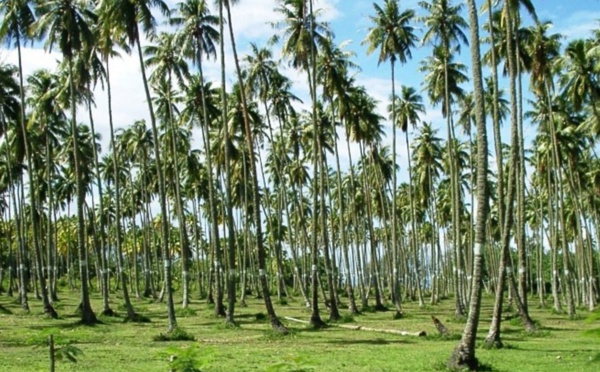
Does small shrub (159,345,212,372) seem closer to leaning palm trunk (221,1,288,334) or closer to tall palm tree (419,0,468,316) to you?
leaning palm trunk (221,1,288,334)

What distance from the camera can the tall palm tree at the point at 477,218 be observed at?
706 inches

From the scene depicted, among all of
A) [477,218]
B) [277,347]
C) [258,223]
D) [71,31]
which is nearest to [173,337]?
[277,347]

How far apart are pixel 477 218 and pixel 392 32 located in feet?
79.3

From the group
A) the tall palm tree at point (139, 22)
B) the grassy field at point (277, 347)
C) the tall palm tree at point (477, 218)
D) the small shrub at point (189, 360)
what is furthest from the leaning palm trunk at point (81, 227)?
the small shrub at point (189, 360)

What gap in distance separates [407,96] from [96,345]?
32362 millimetres

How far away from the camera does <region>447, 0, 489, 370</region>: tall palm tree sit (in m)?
17.9

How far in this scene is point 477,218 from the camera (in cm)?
1919

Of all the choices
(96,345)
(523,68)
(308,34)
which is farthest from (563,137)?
(96,345)

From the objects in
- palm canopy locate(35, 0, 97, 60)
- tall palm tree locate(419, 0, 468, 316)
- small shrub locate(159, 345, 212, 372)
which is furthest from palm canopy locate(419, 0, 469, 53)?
small shrub locate(159, 345, 212, 372)

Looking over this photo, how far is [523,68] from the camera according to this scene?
118 feet

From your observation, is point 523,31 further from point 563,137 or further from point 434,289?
point 434,289

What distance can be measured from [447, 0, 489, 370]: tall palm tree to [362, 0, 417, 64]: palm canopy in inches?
852

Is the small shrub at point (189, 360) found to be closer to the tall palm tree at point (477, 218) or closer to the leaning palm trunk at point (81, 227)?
the tall palm tree at point (477, 218)

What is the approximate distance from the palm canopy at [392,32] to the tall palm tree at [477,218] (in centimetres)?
2163
